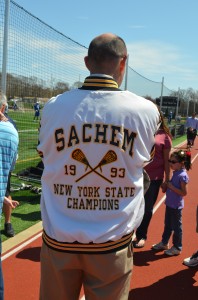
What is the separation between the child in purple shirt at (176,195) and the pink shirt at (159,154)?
0.66 ft

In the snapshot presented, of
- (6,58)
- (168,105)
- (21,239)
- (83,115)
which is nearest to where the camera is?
(83,115)

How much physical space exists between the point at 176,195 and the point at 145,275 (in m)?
1.08

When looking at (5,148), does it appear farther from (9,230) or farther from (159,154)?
(9,230)

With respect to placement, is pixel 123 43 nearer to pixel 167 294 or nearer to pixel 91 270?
pixel 91 270

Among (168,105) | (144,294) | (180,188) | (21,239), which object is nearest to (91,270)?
(144,294)

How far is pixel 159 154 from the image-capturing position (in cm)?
471

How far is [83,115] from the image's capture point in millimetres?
1617

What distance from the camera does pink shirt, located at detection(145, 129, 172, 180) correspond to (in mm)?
4660

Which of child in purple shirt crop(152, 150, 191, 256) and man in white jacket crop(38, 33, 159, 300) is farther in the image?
child in purple shirt crop(152, 150, 191, 256)

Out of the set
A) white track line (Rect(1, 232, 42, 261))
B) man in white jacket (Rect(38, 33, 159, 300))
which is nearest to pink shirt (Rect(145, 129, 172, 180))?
A: white track line (Rect(1, 232, 42, 261))

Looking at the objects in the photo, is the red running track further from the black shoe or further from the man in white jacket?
the man in white jacket

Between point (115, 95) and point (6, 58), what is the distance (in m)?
5.21

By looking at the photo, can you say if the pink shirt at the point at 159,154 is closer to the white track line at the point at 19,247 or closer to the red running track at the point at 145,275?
the red running track at the point at 145,275

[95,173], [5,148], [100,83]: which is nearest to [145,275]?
[5,148]
